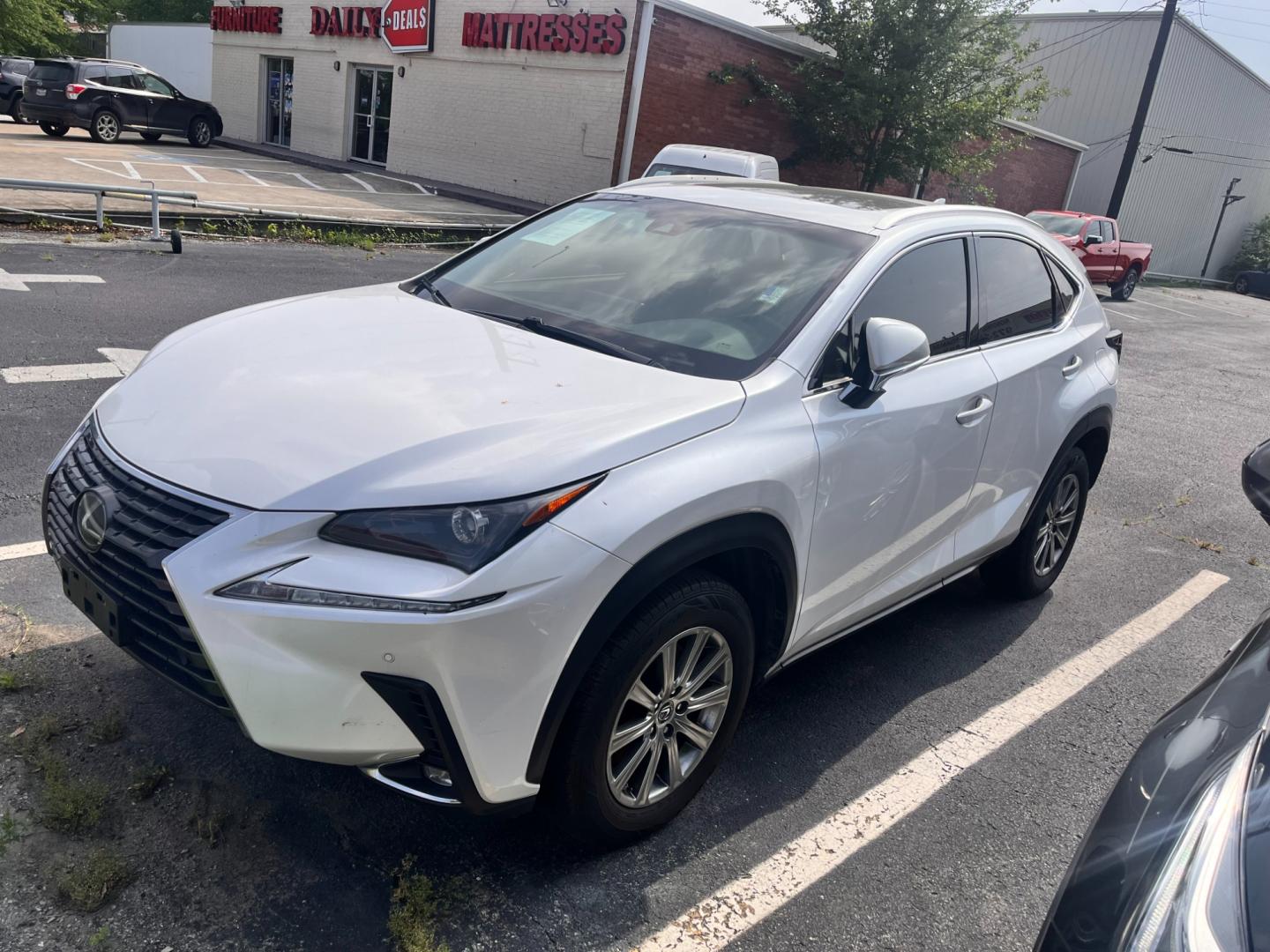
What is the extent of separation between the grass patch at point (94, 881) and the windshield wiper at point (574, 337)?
1.86 m

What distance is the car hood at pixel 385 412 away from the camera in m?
2.35

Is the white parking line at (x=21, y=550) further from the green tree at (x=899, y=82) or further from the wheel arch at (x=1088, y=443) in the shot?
the green tree at (x=899, y=82)

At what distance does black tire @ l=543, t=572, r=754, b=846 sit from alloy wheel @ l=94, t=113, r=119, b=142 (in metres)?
24.1

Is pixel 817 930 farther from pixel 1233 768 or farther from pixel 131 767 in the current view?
pixel 131 767

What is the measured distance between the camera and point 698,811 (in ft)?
10.1

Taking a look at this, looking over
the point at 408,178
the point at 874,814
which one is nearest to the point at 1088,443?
the point at 874,814

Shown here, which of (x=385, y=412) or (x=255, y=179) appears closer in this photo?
(x=385, y=412)

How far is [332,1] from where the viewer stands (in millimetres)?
25969

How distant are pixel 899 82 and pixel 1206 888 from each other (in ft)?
68.4

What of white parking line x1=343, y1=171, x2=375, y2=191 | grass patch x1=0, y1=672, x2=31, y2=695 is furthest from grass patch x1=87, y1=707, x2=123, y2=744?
white parking line x1=343, y1=171, x2=375, y2=191

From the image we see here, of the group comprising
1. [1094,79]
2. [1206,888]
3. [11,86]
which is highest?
[1094,79]

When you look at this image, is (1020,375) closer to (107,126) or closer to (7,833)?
(7,833)

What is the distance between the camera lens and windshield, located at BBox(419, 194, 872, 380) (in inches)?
124

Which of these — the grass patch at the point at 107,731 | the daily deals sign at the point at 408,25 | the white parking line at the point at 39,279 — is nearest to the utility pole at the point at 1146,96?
the daily deals sign at the point at 408,25
